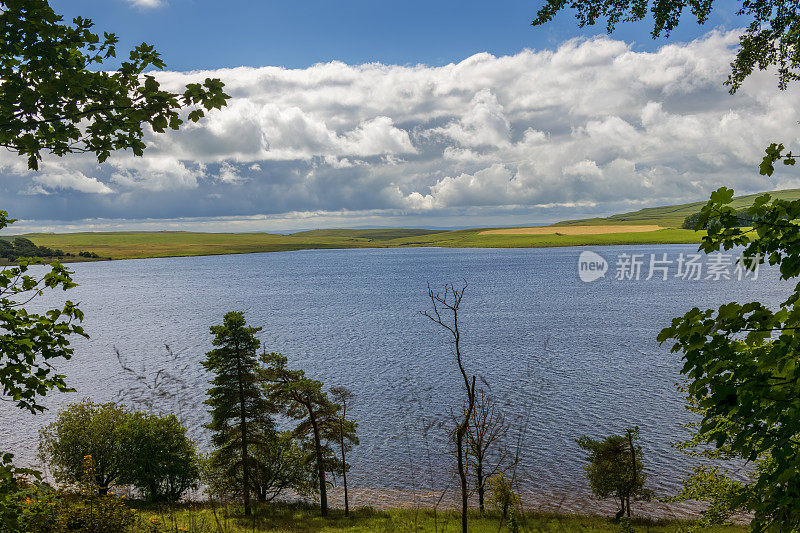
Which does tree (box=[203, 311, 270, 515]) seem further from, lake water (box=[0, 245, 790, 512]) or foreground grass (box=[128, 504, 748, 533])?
foreground grass (box=[128, 504, 748, 533])

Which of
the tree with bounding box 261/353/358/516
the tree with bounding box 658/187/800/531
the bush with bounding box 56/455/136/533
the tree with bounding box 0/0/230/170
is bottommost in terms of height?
the tree with bounding box 261/353/358/516

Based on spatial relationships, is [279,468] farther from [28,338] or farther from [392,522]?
[28,338]

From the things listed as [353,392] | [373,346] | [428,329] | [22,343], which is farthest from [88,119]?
[428,329]

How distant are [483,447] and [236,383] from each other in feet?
79.7

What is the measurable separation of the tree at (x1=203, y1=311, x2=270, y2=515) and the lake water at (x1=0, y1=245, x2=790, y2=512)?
9.68 feet

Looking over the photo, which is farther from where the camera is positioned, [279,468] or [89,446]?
[279,468]

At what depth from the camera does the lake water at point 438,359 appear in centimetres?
4706

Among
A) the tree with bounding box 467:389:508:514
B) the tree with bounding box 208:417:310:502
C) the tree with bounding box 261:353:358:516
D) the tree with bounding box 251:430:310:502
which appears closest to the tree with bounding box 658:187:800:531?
the tree with bounding box 467:389:508:514

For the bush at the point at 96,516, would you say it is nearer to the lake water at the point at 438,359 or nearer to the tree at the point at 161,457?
the lake water at the point at 438,359

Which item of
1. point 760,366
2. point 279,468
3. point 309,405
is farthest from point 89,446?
point 760,366

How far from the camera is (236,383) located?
3812 centimetres

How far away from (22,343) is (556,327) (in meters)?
96.1

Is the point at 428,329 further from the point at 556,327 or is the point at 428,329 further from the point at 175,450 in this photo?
the point at 175,450

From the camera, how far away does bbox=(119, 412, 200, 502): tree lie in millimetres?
41531
